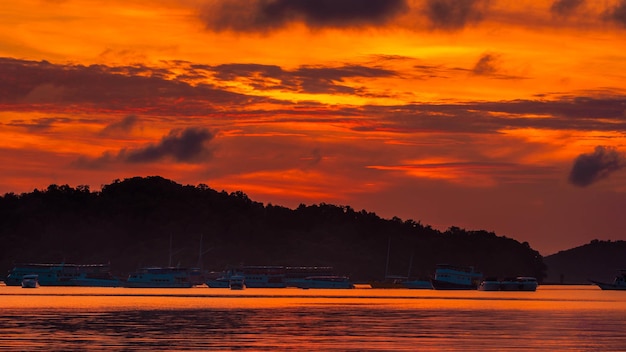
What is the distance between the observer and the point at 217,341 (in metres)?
109

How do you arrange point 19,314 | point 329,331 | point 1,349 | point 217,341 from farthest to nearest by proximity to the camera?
1. point 19,314
2. point 329,331
3. point 217,341
4. point 1,349

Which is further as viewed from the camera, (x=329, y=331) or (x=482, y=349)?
(x=329, y=331)

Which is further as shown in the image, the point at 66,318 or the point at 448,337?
the point at 66,318

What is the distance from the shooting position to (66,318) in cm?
14725

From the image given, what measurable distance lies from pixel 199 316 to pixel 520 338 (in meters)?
56.7

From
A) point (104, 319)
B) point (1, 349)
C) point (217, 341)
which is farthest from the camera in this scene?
point (104, 319)

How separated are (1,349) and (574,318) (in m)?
88.0

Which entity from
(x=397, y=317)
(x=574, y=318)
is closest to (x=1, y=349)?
(x=397, y=317)

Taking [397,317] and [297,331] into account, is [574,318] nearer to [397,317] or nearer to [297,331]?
[397,317]

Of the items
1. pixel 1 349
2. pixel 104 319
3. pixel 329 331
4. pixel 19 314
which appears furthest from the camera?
pixel 19 314

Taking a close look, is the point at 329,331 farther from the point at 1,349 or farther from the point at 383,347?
the point at 1,349

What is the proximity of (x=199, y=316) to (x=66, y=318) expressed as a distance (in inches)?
737

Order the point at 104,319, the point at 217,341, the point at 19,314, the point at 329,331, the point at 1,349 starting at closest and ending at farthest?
the point at 1,349, the point at 217,341, the point at 329,331, the point at 104,319, the point at 19,314

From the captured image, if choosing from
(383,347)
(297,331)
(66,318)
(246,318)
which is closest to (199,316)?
(246,318)
